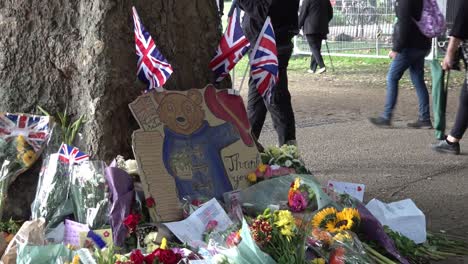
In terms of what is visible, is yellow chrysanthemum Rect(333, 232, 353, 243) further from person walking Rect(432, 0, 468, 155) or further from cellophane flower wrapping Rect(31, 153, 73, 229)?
person walking Rect(432, 0, 468, 155)

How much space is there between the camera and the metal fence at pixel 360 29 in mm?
16766

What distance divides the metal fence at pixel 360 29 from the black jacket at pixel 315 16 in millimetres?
2473

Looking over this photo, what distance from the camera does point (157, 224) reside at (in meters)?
4.07

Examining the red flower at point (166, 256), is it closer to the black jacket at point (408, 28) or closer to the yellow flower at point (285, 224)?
the yellow flower at point (285, 224)

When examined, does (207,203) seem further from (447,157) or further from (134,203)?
(447,157)

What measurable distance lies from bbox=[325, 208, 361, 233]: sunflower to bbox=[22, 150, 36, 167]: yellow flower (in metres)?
1.77

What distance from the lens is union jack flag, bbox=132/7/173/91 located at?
14.3 ft

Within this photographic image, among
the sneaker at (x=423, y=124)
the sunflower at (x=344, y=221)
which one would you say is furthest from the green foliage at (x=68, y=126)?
the sneaker at (x=423, y=124)

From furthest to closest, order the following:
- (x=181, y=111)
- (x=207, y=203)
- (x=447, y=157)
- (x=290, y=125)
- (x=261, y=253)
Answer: (x=447, y=157)
(x=290, y=125)
(x=181, y=111)
(x=207, y=203)
(x=261, y=253)

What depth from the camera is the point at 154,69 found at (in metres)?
4.42

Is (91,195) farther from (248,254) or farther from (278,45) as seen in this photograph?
(278,45)

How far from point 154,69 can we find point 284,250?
4.75 ft

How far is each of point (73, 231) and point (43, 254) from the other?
0.45m

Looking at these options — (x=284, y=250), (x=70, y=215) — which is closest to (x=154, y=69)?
(x=70, y=215)
